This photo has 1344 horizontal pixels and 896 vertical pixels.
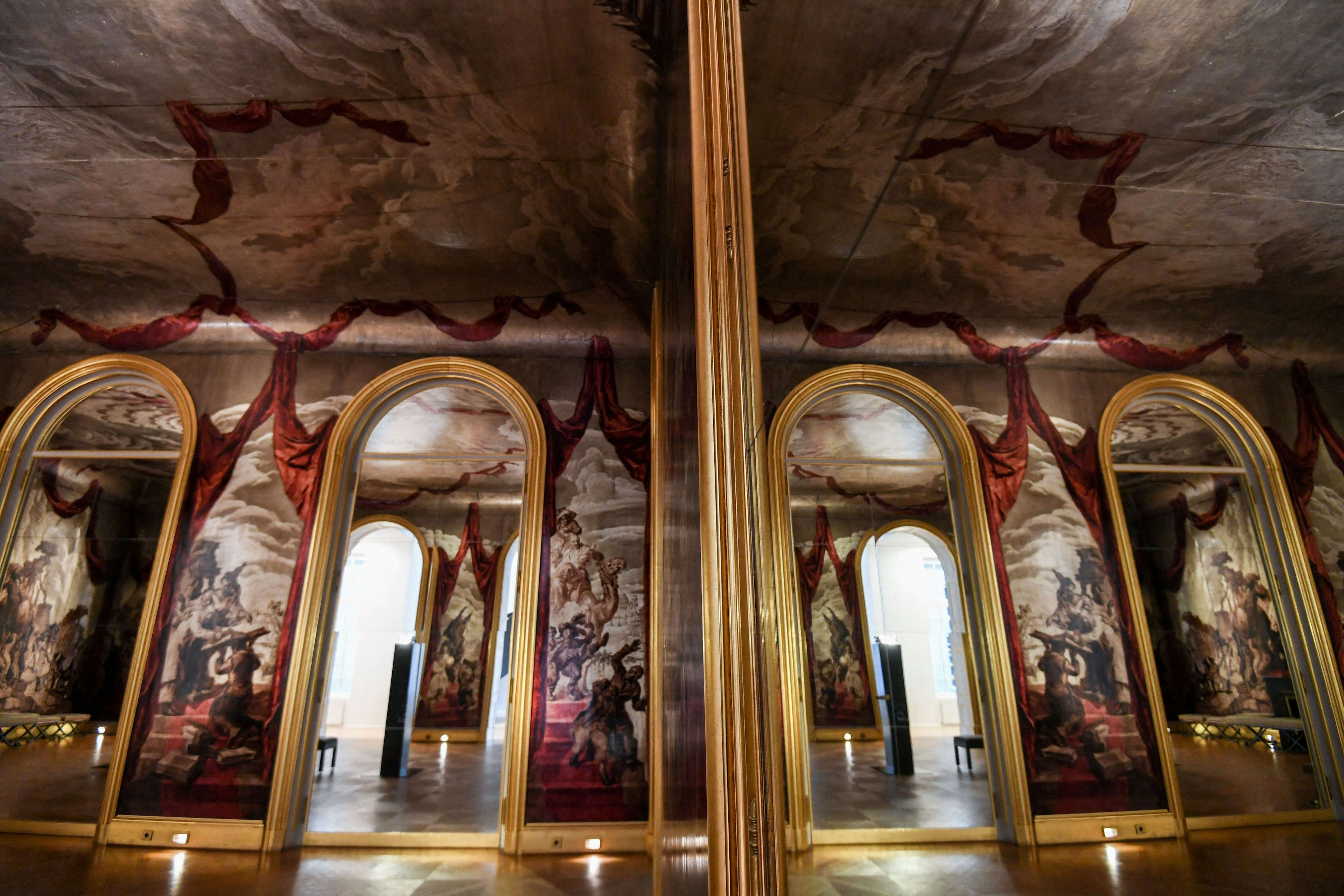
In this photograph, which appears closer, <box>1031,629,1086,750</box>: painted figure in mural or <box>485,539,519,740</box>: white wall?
<box>1031,629,1086,750</box>: painted figure in mural

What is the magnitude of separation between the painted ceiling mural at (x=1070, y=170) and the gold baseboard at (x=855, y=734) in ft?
1.32

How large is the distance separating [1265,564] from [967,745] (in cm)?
32

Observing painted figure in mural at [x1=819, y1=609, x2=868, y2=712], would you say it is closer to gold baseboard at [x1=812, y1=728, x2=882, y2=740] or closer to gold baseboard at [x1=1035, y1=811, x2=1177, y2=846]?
gold baseboard at [x1=812, y1=728, x2=882, y2=740]

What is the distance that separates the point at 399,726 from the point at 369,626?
1.06 meters

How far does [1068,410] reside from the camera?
1.68 ft

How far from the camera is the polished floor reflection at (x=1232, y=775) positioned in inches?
14.9

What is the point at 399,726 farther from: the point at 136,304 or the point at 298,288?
the point at 136,304

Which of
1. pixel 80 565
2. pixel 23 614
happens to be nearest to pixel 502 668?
pixel 80 565

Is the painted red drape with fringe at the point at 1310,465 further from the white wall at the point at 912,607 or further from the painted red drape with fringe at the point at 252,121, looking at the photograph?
the painted red drape with fringe at the point at 252,121

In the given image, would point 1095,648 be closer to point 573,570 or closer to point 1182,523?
→ point 1182,523

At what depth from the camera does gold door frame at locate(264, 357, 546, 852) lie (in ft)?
19.7

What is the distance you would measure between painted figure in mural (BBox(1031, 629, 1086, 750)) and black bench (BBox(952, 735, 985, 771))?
0.08m

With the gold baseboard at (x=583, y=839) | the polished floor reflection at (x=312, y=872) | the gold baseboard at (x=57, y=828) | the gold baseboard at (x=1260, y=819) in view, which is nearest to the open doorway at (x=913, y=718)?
the gold baseboard at (x=1260, y=819)

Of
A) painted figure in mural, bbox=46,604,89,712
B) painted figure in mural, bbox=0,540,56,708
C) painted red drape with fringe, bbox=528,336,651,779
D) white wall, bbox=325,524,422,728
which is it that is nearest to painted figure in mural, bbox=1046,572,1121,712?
painted red drape with fringe, bbox=528,336,651,779
